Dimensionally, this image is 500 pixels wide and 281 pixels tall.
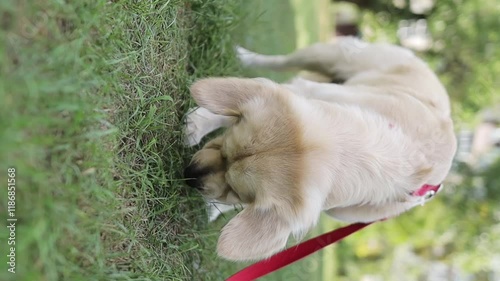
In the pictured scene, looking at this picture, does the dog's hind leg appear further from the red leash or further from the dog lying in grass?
the red leash

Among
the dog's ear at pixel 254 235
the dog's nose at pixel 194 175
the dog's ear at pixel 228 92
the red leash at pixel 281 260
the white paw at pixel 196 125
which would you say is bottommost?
the red leash at pixel 281 260

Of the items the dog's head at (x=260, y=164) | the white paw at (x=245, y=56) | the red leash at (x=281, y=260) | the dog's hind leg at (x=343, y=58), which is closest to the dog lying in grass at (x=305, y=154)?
the dog's head at (x=260, y=164)

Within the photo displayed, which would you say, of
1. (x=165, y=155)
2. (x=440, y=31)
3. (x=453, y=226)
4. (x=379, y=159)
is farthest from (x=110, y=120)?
(x=453, y=226)

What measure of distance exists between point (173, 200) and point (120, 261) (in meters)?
0.67

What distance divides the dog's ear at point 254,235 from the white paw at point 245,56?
238 cm

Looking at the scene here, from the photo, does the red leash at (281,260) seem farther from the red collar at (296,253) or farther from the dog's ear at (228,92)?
the dog's ear at (228,92)

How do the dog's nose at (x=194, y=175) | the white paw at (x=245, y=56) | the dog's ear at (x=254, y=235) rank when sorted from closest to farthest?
the dog's ear at (x=254, y=235)
the dog's nose at (x=194, y=175)
the white paw at (x=245, y=56)

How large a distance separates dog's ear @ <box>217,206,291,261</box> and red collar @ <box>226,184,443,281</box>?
0.43 meters

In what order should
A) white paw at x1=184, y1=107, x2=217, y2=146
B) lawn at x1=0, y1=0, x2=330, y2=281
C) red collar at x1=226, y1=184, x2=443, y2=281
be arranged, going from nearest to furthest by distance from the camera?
lawn at x1=0, y1=0, x2=330, y2=281, red collar at x1=226, y1=184, x2=443, y2=281, white paw at x1=184, y1=107, x2=217, y2=146

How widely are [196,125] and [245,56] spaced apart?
66.8 inches

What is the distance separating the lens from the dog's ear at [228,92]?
3.12m

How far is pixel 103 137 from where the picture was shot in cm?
270

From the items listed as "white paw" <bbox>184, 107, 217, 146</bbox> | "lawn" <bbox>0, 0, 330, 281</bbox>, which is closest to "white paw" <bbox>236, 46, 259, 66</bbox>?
"lawn" <bbox>0, 0, 330, 281</bbox>

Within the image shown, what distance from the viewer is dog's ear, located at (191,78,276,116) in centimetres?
312
